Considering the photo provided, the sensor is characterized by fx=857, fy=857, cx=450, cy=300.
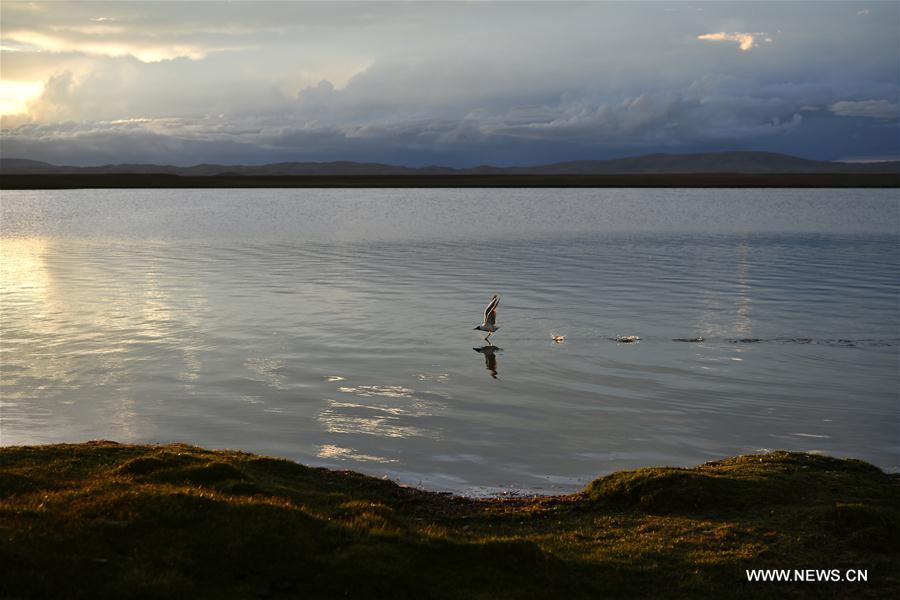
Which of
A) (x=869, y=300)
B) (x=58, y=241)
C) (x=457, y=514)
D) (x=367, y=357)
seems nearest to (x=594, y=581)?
(x=457, y=514)

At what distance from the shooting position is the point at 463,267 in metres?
63.0

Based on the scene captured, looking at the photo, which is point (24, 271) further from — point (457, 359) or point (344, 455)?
point (344, 455)

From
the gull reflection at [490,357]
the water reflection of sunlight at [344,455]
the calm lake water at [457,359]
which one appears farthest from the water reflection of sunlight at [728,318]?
the water reflection of sunlight at [344,455]

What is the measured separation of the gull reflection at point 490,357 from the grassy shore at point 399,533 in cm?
1320

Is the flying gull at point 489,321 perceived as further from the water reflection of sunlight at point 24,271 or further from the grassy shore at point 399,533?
the water reflection of sunlight at point 24,271

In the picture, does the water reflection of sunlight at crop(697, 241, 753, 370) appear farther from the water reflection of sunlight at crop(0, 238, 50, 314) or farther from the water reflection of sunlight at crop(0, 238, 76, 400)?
the water reflection of sunlight at crop(0, 238, 50, 314)

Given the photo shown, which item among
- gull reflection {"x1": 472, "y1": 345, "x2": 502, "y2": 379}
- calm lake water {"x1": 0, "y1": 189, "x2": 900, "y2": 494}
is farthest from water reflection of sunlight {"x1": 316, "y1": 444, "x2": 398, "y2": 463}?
gull reflection {"x1": 472, "y1": 345, "x2": 502, "y2": 379}

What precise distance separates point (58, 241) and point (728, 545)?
270 ft

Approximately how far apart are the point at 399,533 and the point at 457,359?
63.6 ft

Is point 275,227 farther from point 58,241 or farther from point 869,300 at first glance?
point 869,300

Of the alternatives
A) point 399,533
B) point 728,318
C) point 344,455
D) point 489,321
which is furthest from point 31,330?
point 728,318

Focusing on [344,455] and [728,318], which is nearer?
[344,455]

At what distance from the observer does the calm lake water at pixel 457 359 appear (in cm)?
2147

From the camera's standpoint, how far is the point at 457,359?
31.6 metres
